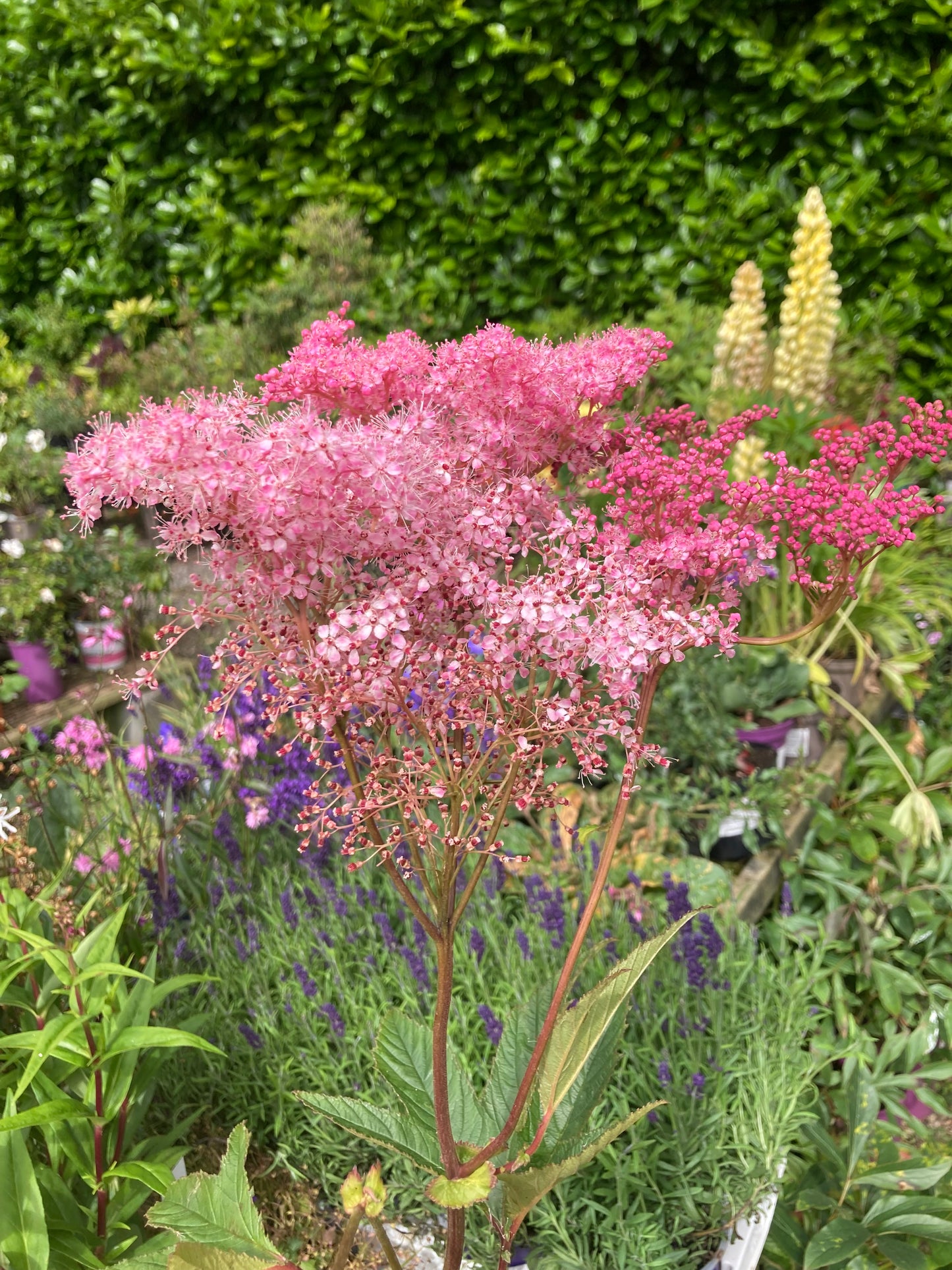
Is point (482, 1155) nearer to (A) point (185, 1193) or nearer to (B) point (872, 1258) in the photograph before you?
(A) point (185, 1193)

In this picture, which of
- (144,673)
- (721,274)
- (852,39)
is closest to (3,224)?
(721,274)

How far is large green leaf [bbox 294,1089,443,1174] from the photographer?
107 cm

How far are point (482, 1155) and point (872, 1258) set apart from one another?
1148 mm

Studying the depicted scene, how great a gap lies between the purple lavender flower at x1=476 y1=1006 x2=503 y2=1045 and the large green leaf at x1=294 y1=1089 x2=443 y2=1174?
539 mm

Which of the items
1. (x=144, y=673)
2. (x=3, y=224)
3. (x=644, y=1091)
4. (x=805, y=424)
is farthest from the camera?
(x=3, y=224)

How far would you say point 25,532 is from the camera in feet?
16.0

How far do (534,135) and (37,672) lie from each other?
3519 mm

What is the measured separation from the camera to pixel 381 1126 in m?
1.11

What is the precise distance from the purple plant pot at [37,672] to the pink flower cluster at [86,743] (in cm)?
213

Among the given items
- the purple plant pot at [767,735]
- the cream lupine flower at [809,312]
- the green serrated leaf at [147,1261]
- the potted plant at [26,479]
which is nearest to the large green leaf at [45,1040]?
the green serrated leaf at [147,1261]

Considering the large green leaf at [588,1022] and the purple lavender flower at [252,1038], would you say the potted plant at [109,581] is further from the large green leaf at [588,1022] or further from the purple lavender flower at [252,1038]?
the large green leaf at [588,1022]

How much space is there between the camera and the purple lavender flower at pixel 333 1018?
1695 mm

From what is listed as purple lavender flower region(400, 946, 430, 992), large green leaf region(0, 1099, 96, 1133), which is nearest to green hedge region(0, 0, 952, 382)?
purple lavender flower region(400, 946, 430, 992)

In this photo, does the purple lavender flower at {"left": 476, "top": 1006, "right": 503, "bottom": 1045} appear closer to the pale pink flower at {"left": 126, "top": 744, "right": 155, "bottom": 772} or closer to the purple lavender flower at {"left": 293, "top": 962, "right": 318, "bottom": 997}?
the purple lavender flower at {"left": 293, "top": 962, "right": 318, "bottom": 997}
